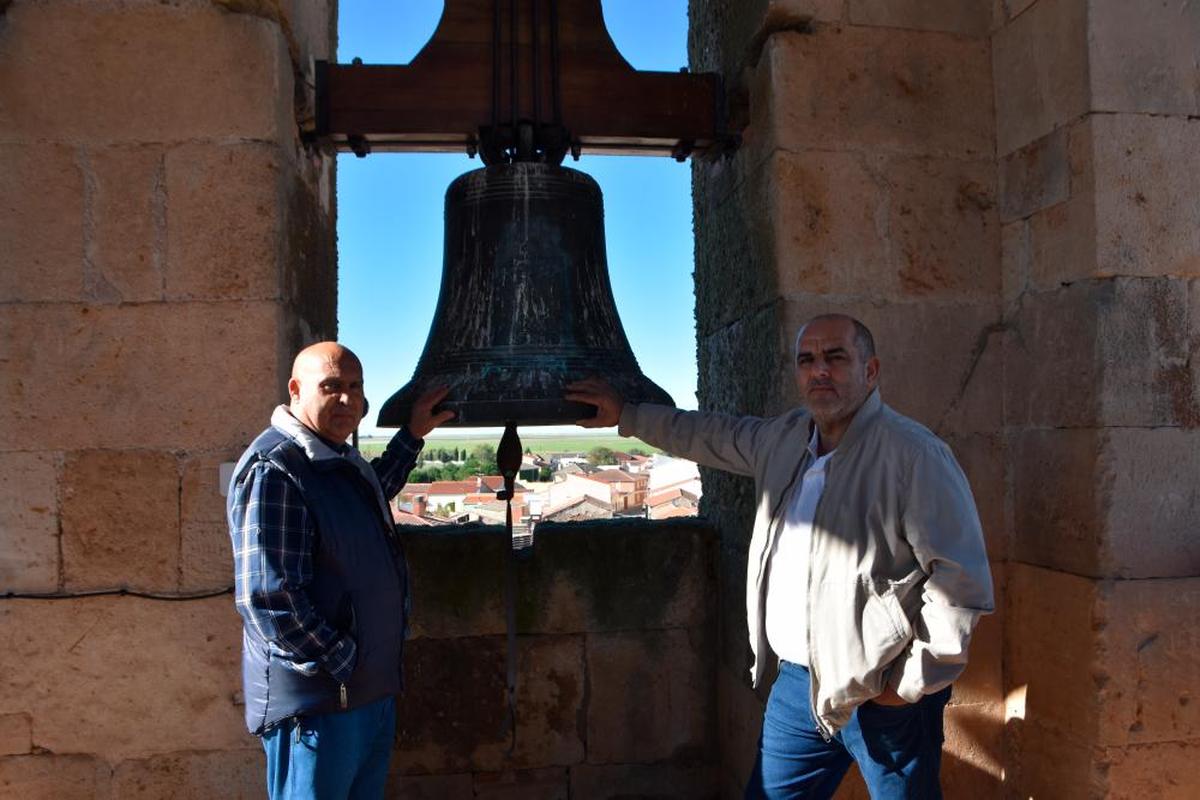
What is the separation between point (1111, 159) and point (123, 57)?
2.52 m

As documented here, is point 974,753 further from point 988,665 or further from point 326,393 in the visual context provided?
point 326,393

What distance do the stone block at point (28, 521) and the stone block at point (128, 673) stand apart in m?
0.06

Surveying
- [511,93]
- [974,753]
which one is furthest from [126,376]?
[974,753]

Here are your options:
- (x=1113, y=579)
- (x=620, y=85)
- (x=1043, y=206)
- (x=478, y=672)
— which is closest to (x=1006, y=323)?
(x=1043, y=206)

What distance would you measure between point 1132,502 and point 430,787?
2.20m

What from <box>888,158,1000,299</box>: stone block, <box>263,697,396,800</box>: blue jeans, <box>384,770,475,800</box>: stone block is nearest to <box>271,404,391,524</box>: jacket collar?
<box>263,697,396,800</box>: blue jeans

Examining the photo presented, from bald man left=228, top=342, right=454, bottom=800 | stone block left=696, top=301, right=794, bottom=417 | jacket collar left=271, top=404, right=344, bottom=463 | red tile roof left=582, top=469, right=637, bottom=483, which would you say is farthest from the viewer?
red tile roof left=582, top=469, right=637, bottom=483

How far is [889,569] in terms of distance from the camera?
181 centimetres

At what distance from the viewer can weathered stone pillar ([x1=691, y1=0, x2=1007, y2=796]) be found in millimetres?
2473

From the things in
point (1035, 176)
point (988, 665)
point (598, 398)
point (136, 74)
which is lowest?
point (988, 665)

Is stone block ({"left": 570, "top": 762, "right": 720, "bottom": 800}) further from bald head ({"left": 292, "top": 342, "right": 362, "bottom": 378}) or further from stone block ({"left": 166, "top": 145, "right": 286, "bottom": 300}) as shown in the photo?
stone block ({"left": 166, "top": 145, "right": 286, "bottom": 300})

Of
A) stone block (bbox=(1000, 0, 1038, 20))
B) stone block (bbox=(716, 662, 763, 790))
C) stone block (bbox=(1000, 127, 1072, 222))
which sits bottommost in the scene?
stone block (bbox=(716, 662, 763, 790))

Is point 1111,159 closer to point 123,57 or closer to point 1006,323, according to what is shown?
point 1006,323

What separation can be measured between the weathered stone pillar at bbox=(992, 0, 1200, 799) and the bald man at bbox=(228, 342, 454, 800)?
168 centimetres
